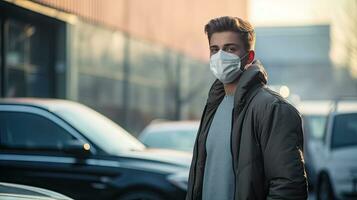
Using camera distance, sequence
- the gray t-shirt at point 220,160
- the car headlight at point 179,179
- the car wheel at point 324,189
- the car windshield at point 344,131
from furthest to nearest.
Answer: the car windshield at point 344,131, the car wheel at point 324,189, the car headlight at point 179,179, the gray t-shirt at point 220,160

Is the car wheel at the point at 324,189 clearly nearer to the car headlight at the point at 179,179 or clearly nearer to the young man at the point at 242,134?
the car headlight at the point at 179,179

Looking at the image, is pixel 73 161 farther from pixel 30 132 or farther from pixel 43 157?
pixel 30 132

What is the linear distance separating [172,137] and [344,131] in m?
2.79

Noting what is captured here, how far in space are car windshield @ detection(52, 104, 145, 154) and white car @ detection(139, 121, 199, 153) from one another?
2952mm

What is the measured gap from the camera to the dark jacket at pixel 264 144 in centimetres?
331

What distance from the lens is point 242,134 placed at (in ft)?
11.4

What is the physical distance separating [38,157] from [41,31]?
35.2 ft

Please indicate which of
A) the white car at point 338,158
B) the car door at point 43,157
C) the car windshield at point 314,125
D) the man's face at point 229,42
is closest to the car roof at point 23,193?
the man's face at point 229,42

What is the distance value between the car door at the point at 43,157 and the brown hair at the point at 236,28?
3971 millimetres

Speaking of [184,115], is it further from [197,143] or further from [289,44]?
[289,44]

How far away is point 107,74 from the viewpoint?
2164cm

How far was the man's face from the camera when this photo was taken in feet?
12.1

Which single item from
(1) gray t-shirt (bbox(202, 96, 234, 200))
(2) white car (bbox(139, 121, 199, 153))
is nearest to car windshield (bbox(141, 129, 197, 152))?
(2) white car (bbox(139, 121, 199, 153))

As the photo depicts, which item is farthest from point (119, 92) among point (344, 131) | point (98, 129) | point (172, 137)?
point (98, 129)
